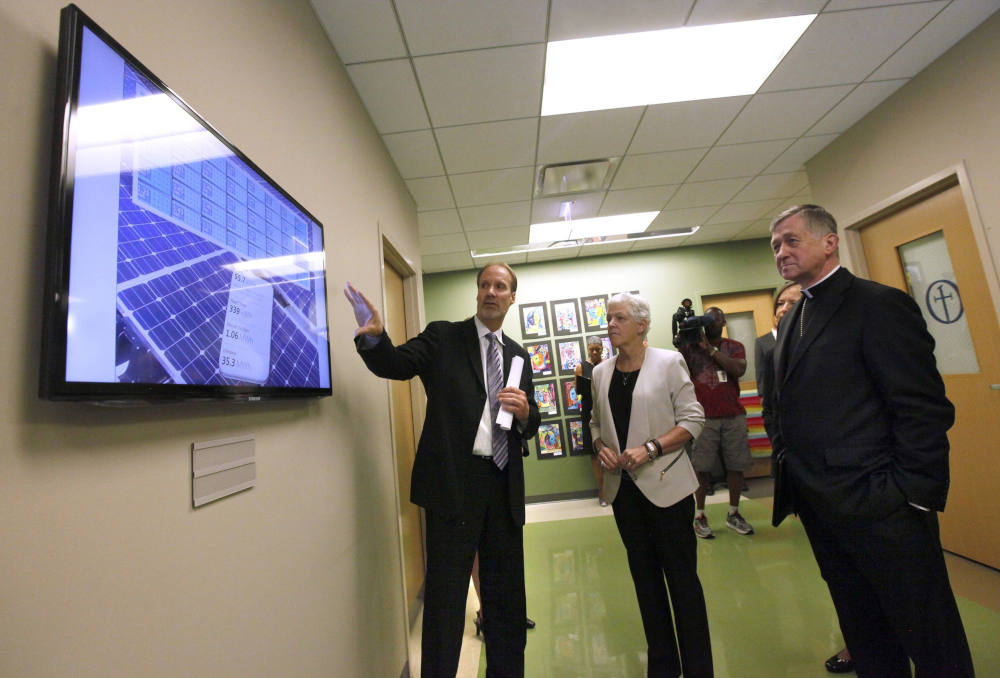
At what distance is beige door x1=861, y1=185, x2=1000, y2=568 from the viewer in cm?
233

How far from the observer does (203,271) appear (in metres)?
0.80

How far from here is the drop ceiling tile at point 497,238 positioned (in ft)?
14.0

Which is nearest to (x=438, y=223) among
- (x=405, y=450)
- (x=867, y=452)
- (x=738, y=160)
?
(x=405, y=450)

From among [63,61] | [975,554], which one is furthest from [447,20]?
[975,554]

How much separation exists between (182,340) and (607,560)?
9.97 ft

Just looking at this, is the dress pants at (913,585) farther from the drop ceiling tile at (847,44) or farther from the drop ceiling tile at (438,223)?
the drop ceiling tile at (438,223)

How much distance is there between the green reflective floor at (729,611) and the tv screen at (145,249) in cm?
190

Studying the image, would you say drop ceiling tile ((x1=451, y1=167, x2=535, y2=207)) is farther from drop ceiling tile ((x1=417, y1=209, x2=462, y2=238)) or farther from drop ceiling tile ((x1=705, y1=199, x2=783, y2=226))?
drop ceiling tile ((x1=705, y1=199, x2=783, y2=226))

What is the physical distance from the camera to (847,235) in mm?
3037

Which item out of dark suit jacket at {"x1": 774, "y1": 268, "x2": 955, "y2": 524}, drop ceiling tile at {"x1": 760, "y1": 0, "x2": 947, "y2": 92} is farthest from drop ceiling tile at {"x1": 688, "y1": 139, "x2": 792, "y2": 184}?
dark suit jacket at {"x1": 774, "y1": 268, "x2": 955, "y2": 524}

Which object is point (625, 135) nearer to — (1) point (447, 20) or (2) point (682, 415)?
(1) point (447, 20)

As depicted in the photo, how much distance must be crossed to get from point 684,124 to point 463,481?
265cm

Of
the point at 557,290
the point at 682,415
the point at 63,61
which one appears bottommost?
the point at 682,415

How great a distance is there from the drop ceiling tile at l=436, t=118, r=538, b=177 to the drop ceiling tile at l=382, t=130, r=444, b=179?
0.23 ft
